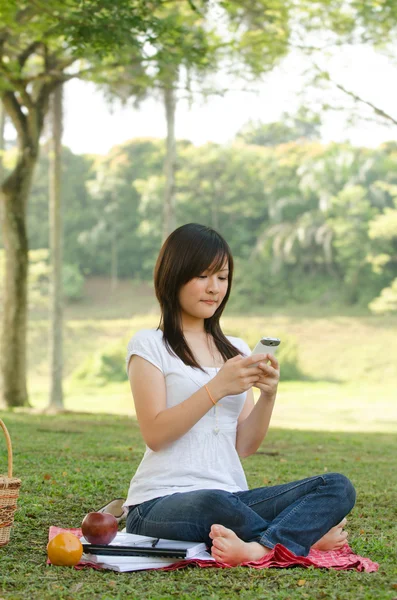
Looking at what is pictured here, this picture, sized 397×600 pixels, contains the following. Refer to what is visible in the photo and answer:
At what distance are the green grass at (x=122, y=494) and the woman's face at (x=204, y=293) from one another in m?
0.97

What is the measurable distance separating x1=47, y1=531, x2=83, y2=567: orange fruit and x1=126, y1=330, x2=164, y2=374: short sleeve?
69 centimetres

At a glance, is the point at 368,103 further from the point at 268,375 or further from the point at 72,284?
the point at 72,284

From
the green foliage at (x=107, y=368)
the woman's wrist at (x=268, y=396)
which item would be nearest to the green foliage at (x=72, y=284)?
the green foliage at (x=107, y=368)

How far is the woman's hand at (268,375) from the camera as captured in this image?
3.00 metres

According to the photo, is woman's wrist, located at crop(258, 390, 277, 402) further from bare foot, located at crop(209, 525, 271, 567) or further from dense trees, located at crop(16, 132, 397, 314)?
dense trees, located at crop(16, 132, 397, 314)

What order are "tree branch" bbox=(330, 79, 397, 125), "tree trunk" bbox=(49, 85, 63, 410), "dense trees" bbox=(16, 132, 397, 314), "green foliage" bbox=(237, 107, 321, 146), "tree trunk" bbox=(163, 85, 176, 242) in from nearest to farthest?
"tree branch" bbox=(330, 79, 397, 125) → "tree trunk" bbox=(49, 85, 63, 410) → "tree trunk" bbox=(163, 85, 176, 242) → "dense trees" bbox=(16, 132, 397, 314) → "green foliage" bbox=(237, 107, 321, 146)

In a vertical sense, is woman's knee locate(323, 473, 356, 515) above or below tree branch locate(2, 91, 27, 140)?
below

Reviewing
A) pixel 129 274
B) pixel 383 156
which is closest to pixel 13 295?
pixel 383 156

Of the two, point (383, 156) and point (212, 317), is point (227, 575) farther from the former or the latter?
point (383, 156)

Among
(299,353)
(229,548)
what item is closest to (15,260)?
(229,548)

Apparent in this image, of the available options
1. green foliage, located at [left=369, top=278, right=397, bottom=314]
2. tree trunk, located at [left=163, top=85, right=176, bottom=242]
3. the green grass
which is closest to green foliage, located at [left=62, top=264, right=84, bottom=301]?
green foliage, located at [left=369, top=278, right=397, bottom=314]

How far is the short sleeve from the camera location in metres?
3.12

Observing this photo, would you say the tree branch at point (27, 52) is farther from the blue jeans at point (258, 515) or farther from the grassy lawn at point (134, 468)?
Answer: the blue jeans at point (258, 515)

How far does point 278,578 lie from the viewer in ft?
8.88
